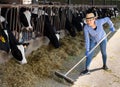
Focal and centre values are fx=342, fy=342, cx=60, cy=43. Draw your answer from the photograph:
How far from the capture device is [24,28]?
8164 mm

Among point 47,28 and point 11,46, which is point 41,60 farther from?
point 47,28

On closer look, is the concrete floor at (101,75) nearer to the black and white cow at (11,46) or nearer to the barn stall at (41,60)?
the barn stall at (41,60)

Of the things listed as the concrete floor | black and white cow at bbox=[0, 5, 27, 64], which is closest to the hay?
black and white cow at bbox=[0, 5, 27, 64]

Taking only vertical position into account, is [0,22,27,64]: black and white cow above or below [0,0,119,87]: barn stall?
above

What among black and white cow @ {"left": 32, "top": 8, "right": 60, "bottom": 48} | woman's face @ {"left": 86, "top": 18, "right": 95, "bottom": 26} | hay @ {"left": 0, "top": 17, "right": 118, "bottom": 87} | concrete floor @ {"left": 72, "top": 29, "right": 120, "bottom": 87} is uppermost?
woman's face @ {"left": 86, "top": 18, "right": 95, "bottom": 26}

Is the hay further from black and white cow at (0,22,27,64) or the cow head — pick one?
the cow head

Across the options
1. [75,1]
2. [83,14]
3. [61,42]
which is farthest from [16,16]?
[75,1]

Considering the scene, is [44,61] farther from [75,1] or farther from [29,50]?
[75,1]

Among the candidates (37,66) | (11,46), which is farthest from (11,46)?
(37,66)

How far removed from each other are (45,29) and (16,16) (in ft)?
4.76

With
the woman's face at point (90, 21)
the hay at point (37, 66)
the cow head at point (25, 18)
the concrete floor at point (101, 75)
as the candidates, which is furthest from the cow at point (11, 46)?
the woman's face at point (90, 21)

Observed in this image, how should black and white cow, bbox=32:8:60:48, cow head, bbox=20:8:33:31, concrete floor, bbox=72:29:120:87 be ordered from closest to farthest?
concrete floor, bbox=72:29:120:87 < cow head, bbox=20:8:33:31 < black and white cow, bbox=32:8:60:48

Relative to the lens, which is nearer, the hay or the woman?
the hay

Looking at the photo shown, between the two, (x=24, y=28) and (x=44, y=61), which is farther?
(x=24, y=28)
